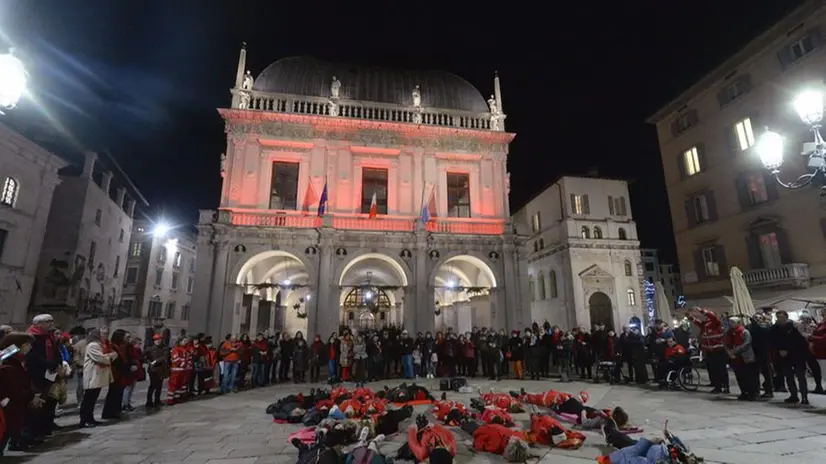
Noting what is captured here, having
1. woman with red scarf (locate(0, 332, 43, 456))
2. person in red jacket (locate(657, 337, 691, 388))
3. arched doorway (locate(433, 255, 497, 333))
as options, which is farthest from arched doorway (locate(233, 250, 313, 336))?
person in red jacket (locate(657, 337, 691, 388))

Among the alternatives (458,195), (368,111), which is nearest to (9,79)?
(368,111)

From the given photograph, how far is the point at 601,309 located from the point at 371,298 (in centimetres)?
1791

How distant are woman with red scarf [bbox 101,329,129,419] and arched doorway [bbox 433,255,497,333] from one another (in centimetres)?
1265

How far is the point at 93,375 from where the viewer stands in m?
7.61

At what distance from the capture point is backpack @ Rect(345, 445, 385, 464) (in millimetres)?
4238

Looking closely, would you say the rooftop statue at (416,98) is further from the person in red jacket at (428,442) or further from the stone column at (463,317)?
the person in red jacket at (428,442)

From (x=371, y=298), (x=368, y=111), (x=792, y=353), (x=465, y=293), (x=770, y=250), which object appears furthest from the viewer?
(x=465, y=293)

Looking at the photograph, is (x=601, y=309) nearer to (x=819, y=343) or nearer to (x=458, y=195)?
(x=458, y=195)

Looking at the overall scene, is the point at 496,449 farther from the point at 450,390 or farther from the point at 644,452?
the point at 450,390

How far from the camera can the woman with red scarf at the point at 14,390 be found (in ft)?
Answer: 16.6

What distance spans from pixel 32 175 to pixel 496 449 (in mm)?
28816

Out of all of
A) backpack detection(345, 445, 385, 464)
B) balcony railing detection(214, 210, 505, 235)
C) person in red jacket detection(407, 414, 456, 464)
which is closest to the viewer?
backpack detection(345, 445, 385, 464)

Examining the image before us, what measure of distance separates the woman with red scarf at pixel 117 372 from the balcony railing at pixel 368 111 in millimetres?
14159

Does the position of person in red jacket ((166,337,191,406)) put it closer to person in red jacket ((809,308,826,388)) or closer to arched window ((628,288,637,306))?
person in red jacket ((809,308,826,388))
